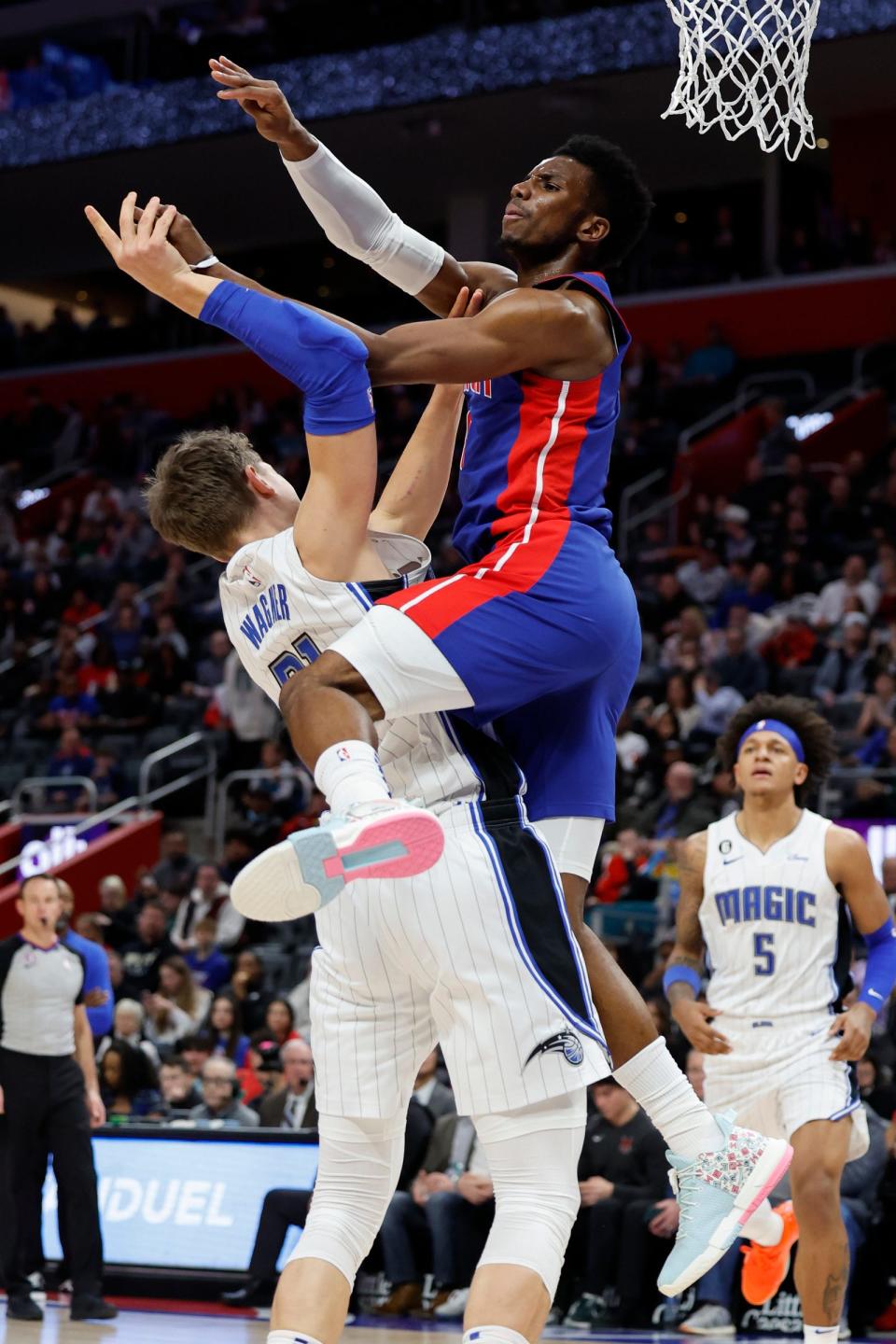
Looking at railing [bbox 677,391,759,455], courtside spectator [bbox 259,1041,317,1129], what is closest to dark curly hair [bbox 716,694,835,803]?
courtside spectator [bbox 259,1041,317,1129]

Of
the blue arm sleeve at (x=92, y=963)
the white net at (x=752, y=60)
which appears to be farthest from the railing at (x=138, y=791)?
the white net at (x=752, y=60)

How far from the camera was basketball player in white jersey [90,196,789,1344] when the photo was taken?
367cm

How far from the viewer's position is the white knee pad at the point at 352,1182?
3900 mm

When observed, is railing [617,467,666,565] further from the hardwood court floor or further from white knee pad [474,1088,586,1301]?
white knee pad [474,1088,586,1301]

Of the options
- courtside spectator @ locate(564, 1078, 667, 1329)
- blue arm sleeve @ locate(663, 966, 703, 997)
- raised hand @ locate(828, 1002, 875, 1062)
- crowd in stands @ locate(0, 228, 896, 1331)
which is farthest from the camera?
crowd in stands @ locate(0, 228, 896, 1331)

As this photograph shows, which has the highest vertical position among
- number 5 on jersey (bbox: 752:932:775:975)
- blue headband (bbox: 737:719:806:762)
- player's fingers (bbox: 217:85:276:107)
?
player's fingers (bbox: 217:85:276:107)

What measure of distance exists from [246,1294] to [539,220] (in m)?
7.12

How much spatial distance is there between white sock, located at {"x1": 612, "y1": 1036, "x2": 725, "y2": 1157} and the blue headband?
2.97 meters

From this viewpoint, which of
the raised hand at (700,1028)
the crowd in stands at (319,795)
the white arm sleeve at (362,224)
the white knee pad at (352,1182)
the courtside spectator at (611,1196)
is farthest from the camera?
the crowd in stands at (319,795)

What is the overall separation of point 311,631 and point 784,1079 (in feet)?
11.2

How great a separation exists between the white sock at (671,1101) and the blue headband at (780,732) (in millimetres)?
2969

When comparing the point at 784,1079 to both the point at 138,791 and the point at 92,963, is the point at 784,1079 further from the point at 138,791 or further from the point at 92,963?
the point at 138,791

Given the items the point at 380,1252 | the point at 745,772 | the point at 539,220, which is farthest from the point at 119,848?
the point at 539,220

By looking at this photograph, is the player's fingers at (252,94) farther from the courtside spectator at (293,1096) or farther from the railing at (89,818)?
the railing at (89,818)
